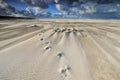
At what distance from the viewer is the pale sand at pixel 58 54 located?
13.3 feet

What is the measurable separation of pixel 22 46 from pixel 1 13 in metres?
4.57

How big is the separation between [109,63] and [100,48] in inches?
39.9

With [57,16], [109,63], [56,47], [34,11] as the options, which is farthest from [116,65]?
[34,11]

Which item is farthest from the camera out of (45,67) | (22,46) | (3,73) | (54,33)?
(54,33)

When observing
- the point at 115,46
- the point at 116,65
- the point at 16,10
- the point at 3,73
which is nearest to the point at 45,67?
the point at 3,73

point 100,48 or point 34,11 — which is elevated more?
point 34,11

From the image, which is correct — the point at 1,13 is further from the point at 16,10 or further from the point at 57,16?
the point at 57,16

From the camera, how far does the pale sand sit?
4066 millimetres

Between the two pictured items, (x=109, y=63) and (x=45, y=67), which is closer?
(x=45, y=67)

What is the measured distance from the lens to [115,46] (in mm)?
5758

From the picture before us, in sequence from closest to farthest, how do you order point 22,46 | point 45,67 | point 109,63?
point 45,67
point 109,63
point 22,46

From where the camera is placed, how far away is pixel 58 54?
5051 mm

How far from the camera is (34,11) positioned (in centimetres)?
874

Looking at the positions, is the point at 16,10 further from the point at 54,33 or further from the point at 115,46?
the point at 115,46
